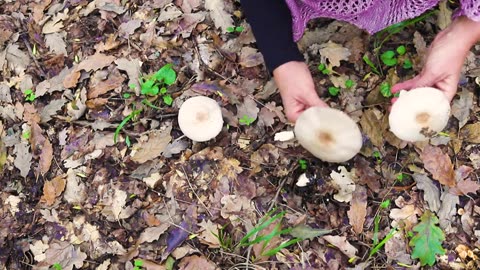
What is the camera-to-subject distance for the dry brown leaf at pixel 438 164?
2.15m

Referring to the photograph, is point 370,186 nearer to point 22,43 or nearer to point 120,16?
point 120,16

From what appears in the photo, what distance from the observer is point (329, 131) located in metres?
1.83

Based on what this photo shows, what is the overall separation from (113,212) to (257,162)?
679mm

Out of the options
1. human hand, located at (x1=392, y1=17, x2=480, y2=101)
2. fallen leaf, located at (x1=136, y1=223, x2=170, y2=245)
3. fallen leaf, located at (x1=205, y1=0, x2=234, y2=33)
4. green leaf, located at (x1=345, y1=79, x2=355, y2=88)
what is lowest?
fallen leaf, located at (x1=136, y1=223, x2=170, y2=245)

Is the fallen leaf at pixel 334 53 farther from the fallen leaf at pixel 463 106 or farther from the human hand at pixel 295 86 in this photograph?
the fallen leaf at pixel 463 106

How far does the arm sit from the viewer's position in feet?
6.63

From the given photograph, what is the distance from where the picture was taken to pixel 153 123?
241 centimetres

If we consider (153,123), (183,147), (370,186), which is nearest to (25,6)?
(153,123)

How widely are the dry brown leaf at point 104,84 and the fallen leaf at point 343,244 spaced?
4.03 feet

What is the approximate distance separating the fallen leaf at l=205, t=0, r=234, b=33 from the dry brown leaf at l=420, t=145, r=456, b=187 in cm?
110

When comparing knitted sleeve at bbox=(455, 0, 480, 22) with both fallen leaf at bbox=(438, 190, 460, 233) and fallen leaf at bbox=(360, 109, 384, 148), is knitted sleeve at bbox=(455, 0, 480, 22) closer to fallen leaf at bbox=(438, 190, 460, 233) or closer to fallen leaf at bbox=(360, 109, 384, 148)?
fallen leaf at bbox=(360, 109, 384, 148)

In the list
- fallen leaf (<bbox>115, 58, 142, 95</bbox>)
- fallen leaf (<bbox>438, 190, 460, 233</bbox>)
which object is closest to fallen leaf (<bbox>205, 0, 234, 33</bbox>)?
fallen leaf (<bbox>115, 58, 142, 95</bbox>)

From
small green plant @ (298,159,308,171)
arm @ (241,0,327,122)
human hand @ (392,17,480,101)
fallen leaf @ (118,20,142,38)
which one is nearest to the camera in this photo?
human hand @ (392,17,480,101)

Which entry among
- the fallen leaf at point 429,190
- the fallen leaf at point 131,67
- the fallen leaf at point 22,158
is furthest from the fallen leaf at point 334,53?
the fallen leaf at point 22,158
